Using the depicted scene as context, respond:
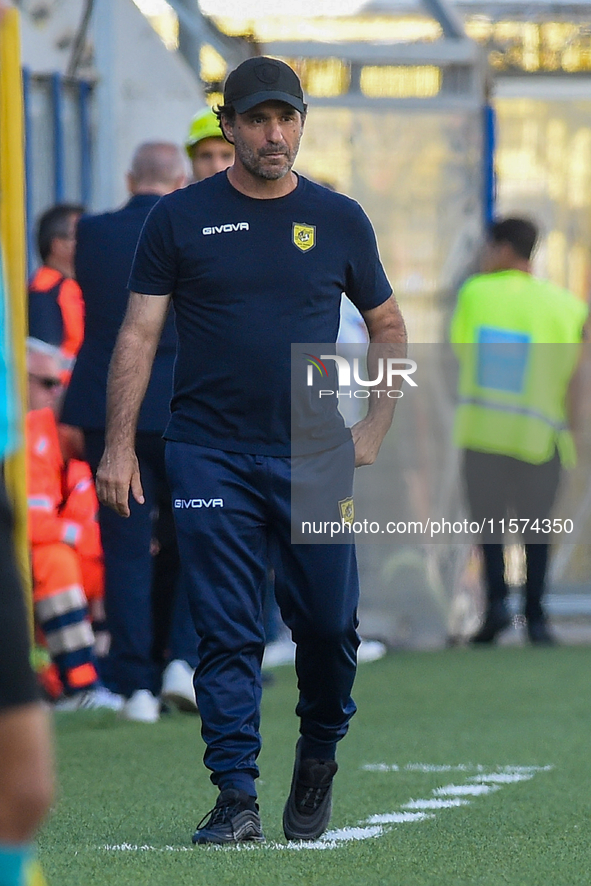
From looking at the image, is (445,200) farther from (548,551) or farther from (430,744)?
(430,744)

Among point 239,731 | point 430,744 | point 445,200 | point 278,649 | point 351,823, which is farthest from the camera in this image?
point 445,200

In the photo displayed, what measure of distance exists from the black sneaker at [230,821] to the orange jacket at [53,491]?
10.6 feet

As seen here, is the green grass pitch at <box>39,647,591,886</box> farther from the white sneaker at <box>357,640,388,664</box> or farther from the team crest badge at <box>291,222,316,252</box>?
the team crest badge at <box>291,222,316,252</box>

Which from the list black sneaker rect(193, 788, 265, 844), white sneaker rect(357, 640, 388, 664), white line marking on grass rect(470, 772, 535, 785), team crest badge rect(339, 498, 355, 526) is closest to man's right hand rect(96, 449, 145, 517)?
team crest badge rect(339, 498, 355, 526)

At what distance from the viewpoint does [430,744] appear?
20.7ft

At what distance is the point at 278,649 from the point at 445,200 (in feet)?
8.68

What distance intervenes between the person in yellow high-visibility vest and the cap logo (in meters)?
5.69

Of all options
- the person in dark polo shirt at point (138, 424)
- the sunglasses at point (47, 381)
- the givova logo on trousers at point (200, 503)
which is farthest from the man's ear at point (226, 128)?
the sunglasses at point (47, 381)

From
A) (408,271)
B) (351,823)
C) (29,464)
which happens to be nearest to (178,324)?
(351,823)

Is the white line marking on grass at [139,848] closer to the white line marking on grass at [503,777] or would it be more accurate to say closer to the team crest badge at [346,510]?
the team crest badge at [346,510]

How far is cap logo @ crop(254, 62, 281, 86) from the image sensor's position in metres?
4.30

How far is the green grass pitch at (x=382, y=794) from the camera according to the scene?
3.89 m

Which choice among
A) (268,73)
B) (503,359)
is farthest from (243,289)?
(503,359)

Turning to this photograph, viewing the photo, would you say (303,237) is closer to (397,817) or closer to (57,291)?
(397,817)
